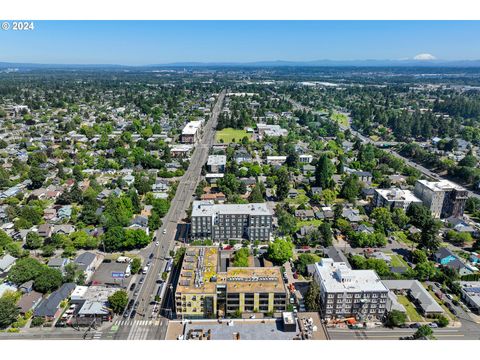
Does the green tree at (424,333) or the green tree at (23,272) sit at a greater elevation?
the green tree at (23,272)

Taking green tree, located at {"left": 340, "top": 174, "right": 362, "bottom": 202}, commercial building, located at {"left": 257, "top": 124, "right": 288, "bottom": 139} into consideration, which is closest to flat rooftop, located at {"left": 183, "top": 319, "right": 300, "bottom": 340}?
green tree, located at {"left": 340, "top": 174, "right": 362, "bottom": 202}

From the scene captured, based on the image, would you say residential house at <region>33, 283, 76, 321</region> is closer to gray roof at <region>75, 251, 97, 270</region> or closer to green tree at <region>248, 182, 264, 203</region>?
gray roof at <region>75, 251, 97, 270</region>

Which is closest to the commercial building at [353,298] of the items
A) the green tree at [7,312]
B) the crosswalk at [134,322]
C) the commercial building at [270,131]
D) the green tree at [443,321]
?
the green tree at [443,321]

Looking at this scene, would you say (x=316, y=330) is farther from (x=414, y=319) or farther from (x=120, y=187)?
(x=120, y=187)

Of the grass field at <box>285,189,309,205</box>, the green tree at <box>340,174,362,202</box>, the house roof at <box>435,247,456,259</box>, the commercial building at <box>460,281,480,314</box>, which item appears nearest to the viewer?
the commercial building at <box>460,281,480,314</box>

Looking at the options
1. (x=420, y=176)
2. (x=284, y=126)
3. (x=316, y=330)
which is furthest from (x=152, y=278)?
(x=284, y=126)

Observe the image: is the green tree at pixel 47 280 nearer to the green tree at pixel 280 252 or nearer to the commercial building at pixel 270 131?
the green tree at pixel 280 252

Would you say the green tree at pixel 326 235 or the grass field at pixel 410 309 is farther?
the green tree at pixel 326 235

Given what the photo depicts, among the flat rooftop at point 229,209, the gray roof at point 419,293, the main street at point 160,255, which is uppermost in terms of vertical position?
the flat rooftop at point 229,209
